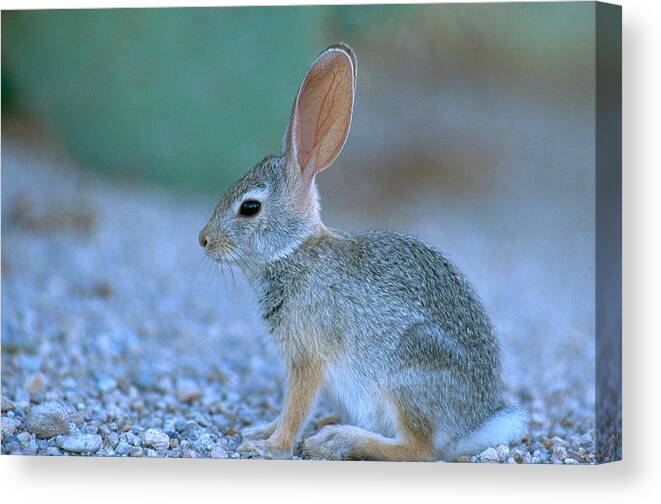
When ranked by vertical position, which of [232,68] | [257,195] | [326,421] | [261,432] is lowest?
[261,432]

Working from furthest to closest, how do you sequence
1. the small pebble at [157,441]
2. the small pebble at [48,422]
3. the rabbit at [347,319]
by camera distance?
the small pebble at [48,422]
the small pebble at [157,441]
the rabbit at [347,319]

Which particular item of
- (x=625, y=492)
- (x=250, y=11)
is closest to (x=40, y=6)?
(x=250, y=11)

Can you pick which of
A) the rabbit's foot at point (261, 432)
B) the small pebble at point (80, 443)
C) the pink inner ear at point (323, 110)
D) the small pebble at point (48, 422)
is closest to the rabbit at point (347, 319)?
the pink inner ear at point (323, 110)

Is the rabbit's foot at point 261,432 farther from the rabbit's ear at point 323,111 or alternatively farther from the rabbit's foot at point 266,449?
the rabbit's ear at point 323,111

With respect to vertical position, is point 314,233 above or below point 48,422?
above

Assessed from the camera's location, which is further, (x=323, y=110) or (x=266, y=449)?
(x=266, y=449)

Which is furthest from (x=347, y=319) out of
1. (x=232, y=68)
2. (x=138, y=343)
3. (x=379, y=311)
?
(x=232, y=68)

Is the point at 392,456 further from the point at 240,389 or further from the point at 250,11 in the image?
the point at 250,11

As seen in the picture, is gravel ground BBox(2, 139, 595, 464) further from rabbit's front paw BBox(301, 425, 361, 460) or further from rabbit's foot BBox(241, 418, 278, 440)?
rabbit's front paw BBox(301, 425, 361, 460)

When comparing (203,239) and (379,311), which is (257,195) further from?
(379,311)
